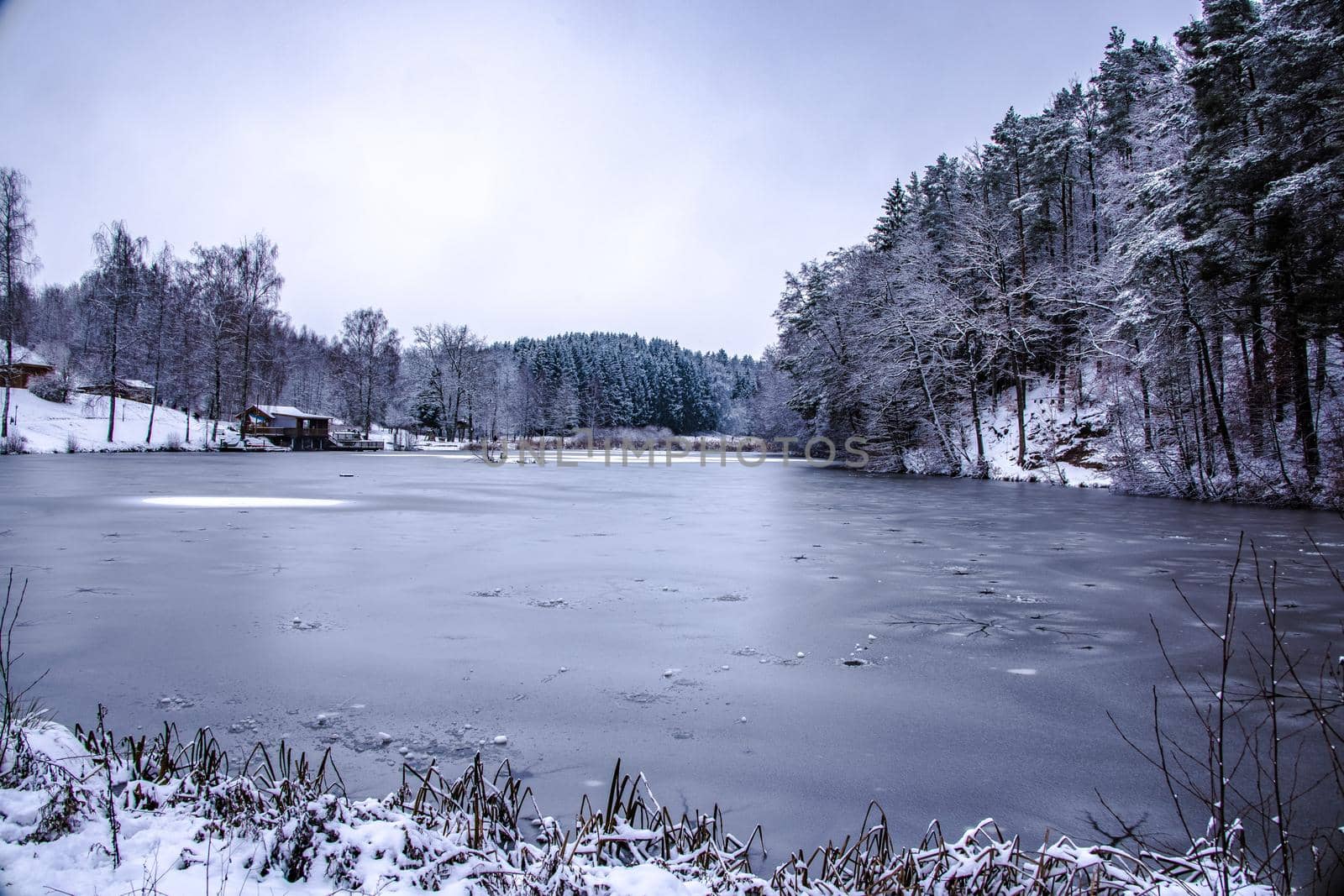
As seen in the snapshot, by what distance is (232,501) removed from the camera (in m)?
15.6

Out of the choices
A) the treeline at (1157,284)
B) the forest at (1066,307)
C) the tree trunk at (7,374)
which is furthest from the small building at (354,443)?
the treeline at (1157,284)

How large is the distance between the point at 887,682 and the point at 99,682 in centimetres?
495

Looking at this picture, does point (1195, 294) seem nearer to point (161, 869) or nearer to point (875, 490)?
point (875, 490)

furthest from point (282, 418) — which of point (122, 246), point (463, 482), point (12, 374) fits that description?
point (463, 482)

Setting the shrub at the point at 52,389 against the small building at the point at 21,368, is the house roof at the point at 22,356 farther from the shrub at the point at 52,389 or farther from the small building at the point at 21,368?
the shrub at the point at 52,389

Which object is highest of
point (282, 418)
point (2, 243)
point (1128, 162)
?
point (1128, 162)

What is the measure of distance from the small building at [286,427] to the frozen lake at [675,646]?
143 feet

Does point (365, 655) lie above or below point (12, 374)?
below

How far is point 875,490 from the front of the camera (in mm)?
22859

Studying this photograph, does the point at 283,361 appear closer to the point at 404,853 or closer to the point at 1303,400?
the point at 1303,400

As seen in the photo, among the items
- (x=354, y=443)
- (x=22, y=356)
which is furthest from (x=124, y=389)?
(x=354, y=443)

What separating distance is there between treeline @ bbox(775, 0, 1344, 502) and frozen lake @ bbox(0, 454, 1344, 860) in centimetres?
605

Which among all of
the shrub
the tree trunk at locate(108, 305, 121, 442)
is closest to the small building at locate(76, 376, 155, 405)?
the tree trunk at locate(108, 305, 121, 442)

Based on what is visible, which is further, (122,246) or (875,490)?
(122,246)
